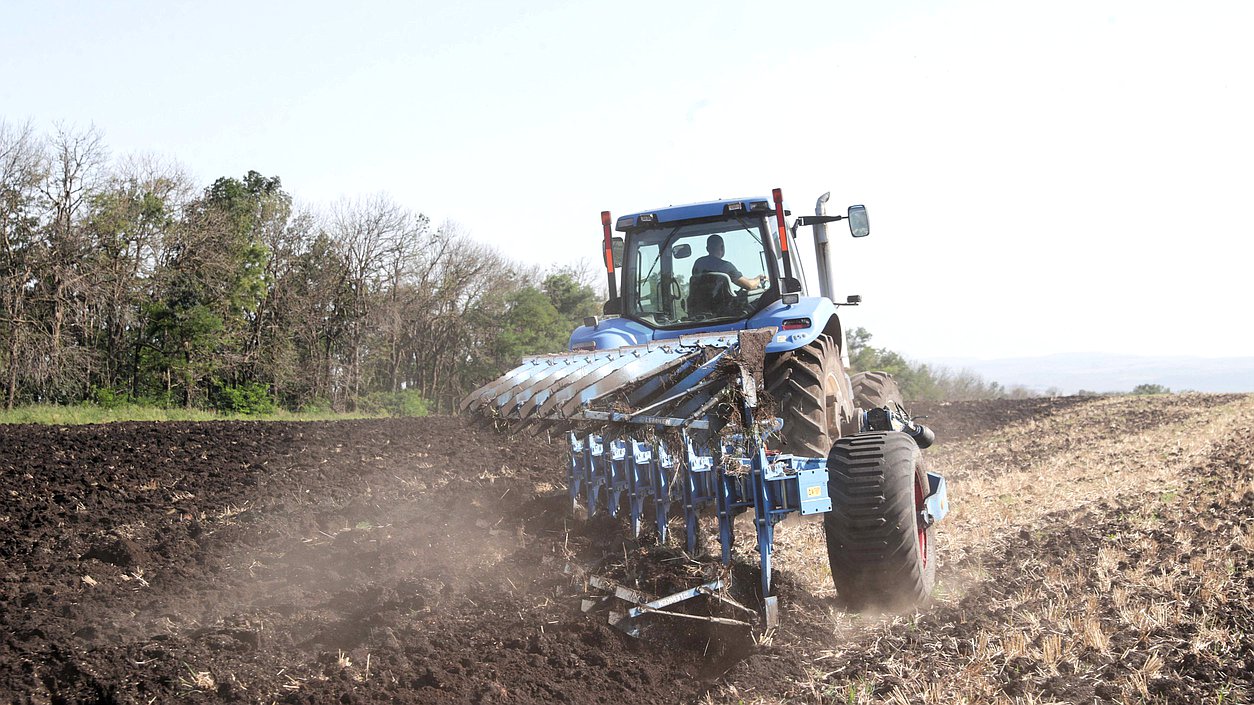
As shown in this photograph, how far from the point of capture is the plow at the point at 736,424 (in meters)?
5.06

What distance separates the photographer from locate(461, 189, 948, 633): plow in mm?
5059

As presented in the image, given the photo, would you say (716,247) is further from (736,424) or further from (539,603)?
(539,603)

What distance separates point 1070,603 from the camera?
5211mm

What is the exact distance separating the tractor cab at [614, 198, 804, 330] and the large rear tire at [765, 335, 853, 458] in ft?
2.73

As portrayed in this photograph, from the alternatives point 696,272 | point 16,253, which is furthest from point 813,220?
point 16,253

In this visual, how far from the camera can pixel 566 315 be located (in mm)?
41500

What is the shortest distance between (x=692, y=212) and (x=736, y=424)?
254cm

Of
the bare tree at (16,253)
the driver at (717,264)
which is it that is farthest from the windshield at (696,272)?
the bare tree at (16,253)

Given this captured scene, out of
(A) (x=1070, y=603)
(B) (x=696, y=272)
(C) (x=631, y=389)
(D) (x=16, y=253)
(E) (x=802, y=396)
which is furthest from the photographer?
(D) (x=16, y=253)

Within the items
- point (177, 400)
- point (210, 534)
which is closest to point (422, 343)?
point (177, 400)

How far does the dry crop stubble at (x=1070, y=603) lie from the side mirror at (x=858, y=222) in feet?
6.83

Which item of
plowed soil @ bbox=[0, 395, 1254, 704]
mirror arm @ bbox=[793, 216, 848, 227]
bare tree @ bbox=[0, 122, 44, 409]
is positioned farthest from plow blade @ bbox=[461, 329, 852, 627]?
bare tree @ bbox=[0, 122, 44, 409]

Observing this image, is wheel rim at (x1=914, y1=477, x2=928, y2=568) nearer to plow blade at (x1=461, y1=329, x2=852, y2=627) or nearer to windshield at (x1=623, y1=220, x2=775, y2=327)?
plow blade at (x1=461, y1=329, x2=852, y2=627)

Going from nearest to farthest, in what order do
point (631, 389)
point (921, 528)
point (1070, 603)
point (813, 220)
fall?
1. point (1070, 603)
2. point (631, 389)
3. point (921, 528)
4. point (813, 220)
